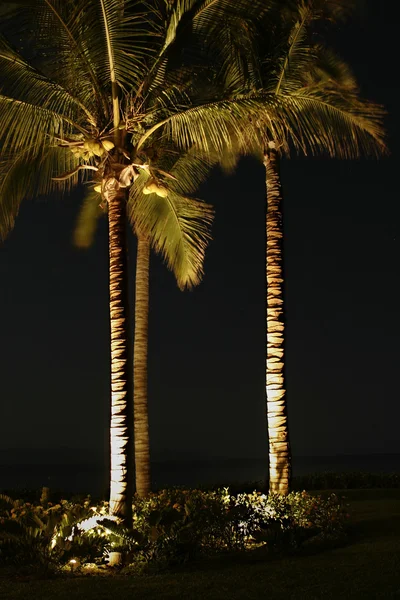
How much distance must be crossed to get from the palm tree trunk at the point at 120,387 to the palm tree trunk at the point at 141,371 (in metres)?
4.64

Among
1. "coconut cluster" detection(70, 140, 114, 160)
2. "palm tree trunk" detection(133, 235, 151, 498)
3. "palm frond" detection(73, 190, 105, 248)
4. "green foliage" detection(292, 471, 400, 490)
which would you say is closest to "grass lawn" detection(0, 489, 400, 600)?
"palm tree trunk" detection(133, 235, 151, 498)

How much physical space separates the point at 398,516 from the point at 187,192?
311 inches

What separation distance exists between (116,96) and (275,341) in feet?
17.6

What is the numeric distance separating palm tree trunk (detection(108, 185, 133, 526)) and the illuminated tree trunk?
10.9ft

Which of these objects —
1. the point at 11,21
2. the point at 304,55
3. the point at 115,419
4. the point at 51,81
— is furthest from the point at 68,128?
the point at 115,419

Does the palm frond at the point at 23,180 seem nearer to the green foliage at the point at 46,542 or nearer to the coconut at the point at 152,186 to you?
the coconut at the point at 152,186

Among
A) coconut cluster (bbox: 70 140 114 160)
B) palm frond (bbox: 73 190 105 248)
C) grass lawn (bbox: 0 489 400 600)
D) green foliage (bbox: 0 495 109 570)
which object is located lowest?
grass lawn (bbox: 0 489 400 600)

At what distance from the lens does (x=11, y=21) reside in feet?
40.1

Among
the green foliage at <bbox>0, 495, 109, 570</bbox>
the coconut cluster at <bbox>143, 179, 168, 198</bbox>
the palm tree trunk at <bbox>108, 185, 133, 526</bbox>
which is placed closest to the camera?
the green foliage at <bbox>0, 495, 109, 570</bbox>

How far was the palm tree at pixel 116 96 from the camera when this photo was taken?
12094 millimetres

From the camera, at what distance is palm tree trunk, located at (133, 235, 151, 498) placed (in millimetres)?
17016

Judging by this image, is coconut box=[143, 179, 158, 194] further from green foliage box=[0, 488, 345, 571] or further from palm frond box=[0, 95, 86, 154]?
green foliage box=[0, 488, 345, 571]

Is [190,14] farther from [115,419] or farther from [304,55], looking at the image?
[115,419]

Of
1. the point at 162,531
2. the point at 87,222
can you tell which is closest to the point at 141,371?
the point at 87,222
